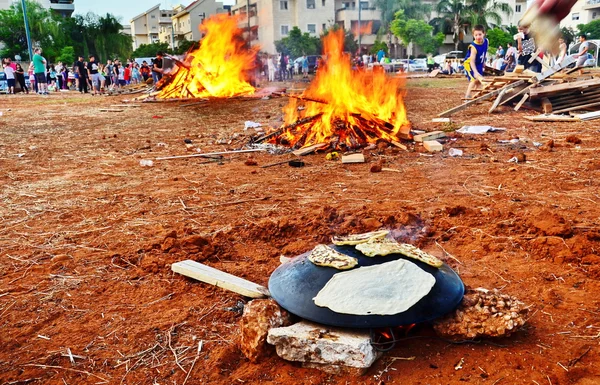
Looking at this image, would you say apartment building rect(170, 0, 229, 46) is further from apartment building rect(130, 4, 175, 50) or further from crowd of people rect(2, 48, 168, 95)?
crowd of people rect(2, 48, 168, 95)

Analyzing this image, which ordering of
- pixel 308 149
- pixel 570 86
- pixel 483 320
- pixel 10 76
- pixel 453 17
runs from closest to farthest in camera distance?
pixel 483 320
pixel 308 149
pixel 570 86
pixel 10 76
pixel 453 17

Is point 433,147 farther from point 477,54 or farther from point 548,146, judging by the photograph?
point 477,54

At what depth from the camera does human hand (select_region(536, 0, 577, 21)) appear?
1550 millimetres

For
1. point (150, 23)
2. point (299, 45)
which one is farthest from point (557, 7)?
point (150, 23)

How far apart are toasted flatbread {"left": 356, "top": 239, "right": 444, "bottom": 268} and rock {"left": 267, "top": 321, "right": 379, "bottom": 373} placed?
57 cm

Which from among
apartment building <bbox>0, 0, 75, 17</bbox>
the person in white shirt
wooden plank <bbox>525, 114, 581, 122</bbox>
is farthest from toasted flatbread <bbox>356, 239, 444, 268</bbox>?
apartment building <bbox>0, 0, 75, 17</bbox>

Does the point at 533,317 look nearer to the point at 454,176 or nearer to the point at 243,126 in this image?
the point at 454,176

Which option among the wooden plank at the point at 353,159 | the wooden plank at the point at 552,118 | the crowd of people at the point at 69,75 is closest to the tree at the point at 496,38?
the crowd of people at the point at 69,75

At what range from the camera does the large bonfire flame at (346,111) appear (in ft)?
26.8

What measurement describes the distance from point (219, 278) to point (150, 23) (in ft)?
387

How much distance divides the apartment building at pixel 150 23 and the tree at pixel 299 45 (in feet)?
216

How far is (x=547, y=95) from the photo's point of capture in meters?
Answer: 12.1

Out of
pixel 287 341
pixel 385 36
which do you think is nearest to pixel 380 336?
pixel 287 341

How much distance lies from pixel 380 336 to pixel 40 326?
2145 millimetres
